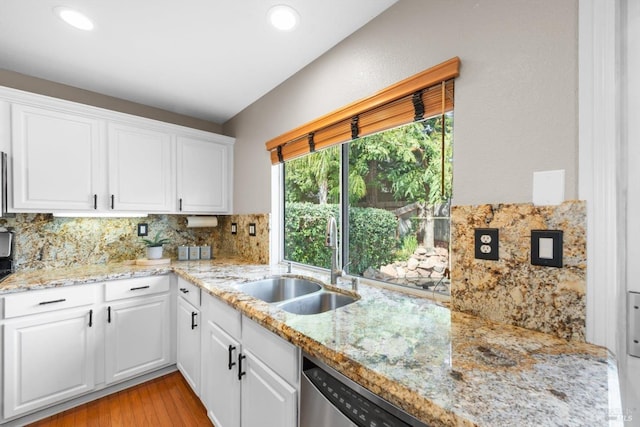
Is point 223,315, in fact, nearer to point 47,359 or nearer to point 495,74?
point 47,359

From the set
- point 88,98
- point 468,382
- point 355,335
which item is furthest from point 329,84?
point 88,98

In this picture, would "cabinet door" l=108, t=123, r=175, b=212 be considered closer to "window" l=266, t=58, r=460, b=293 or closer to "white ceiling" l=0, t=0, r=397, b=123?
"white ceiling" l=0, t=0, r=397, b=123

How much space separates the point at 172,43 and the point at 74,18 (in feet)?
1.53

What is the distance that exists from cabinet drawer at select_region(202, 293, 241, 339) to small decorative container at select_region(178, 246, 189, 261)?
42.4 inches

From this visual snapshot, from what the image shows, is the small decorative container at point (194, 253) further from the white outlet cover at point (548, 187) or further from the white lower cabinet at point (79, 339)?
the white outlet cover at point (548, 187)

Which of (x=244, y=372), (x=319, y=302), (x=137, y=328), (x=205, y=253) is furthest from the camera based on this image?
(x=205, y=253)

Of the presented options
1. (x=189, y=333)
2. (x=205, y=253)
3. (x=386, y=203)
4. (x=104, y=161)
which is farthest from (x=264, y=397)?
(x=104, y=161)

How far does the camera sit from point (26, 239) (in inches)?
82.8

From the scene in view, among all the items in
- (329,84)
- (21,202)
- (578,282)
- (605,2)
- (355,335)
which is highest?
(329,84)

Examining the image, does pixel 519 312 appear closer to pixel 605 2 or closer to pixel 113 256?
pixel 605 2

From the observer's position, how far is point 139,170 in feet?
7.73

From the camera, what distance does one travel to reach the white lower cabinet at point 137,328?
1.97 m

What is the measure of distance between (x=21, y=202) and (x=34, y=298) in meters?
0.66

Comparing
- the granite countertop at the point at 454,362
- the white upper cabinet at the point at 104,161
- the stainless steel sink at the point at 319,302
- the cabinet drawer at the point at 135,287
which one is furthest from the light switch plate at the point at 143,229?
the stainless steel sink at the point at 319,302
